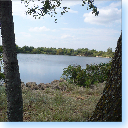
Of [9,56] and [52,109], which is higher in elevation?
[9,56]

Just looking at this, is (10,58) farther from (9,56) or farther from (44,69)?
(44,69)

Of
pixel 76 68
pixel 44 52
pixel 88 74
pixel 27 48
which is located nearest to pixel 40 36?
pixel 76 68

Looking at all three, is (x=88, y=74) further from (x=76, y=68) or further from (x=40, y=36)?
(x=40, y=36)

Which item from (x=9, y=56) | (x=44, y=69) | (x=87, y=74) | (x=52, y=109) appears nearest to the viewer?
(x=9, y=56)

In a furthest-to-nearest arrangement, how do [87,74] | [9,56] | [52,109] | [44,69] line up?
[44,69] < [87,74] < [52,109] < [9,56]

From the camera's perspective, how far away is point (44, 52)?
1370 cm

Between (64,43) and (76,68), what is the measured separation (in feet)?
3.48

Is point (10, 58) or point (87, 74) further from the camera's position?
point (87, 74)

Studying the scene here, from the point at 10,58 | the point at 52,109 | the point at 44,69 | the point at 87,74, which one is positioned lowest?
the point at 52,109

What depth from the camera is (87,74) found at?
220 inches

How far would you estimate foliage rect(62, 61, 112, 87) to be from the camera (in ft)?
17.9

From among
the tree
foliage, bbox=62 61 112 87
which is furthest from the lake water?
the tree

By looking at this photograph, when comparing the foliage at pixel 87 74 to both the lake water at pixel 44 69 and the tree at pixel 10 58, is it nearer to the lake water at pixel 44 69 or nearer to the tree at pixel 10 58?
the lake water at pixel 44 69

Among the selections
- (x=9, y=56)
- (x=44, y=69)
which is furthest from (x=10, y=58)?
(x=44, y=69)
